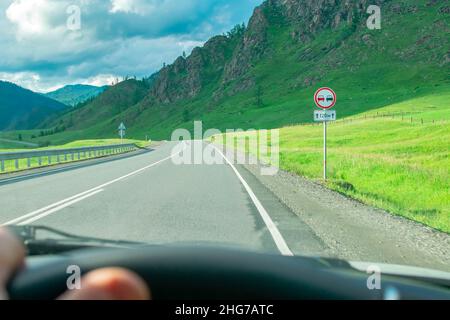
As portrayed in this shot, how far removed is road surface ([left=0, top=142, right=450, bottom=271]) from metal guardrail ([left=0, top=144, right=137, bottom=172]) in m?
8.62

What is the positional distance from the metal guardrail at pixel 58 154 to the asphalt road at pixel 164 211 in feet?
25.0

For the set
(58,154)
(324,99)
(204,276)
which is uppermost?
(324,99)

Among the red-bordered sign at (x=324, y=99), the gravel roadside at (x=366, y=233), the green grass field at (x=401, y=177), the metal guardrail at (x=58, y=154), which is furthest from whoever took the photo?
the metal guardrail at (x=58, y=154)

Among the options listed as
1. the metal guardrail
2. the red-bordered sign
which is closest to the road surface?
the red-bordered sign

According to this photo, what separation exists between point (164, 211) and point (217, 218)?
1.47 m

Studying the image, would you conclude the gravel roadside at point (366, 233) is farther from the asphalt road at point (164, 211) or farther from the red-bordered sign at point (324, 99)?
the red-bordered sign at point (324, 99)

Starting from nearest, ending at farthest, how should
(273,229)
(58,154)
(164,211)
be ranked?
1. (273,229)
2. (164,211)
3. (58,154)

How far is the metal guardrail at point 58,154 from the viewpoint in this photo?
85.9 feet

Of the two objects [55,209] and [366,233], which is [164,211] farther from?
[366,233]

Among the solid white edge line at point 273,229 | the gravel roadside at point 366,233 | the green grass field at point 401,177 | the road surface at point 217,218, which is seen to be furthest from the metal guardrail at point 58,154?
the gravel roadside at point 366,233

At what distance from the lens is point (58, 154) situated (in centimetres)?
3275

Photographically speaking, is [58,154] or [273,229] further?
[58,154]

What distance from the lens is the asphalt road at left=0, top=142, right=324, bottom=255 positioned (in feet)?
28.3

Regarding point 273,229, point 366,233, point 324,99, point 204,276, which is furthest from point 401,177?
point 204,276
